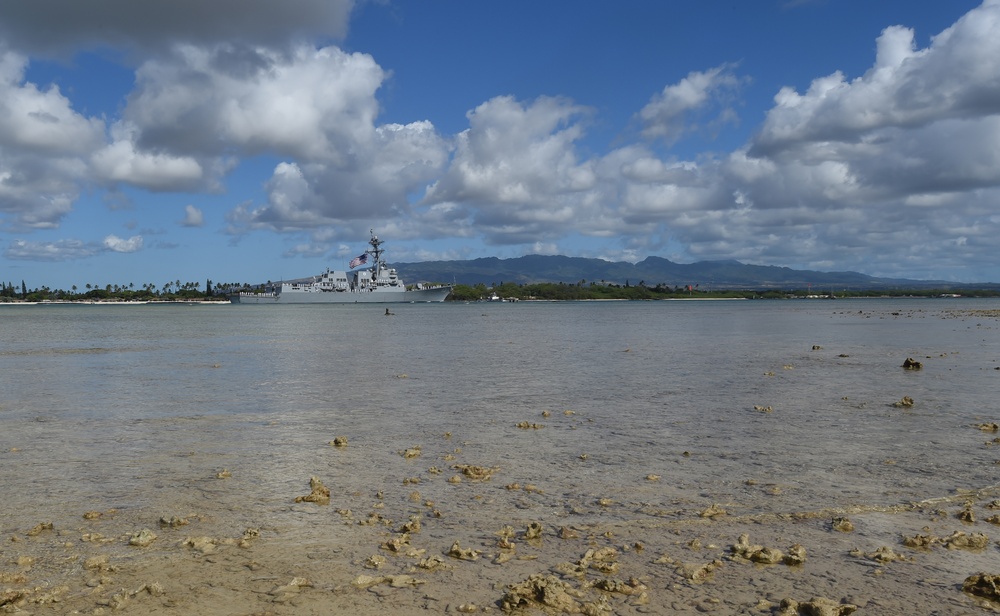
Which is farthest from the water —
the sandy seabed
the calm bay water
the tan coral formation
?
the tan coral formation

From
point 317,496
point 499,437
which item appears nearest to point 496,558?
point 317,496

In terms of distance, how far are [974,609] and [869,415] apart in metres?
11.6

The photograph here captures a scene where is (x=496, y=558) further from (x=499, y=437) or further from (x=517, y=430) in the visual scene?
(x=517, y=430)

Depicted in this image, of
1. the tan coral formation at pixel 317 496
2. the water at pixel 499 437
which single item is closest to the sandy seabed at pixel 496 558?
the tan coral formation at pixel 317 496

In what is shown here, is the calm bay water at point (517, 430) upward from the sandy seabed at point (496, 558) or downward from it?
downward

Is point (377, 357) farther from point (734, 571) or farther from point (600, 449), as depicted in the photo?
point (734, 571)

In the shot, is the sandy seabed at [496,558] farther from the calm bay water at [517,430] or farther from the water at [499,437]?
the calm bay water at [517,430]

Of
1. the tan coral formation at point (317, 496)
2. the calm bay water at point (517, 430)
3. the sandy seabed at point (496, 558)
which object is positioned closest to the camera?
the sandy seabed at point (496, 558)

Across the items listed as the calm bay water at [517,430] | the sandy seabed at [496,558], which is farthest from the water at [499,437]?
the sandy seabed at [496,558]

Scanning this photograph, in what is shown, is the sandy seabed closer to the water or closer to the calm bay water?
the water

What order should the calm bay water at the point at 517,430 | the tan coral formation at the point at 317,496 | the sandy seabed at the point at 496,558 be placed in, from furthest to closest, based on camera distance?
the calm bay water at the point at 517,430 < the tan coral formation at the point at 317,496 < the sandy seabed at the point at 496,558

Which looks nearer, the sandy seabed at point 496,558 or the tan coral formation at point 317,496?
the sandy seabed at point 496,558

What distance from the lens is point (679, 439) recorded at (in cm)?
1488

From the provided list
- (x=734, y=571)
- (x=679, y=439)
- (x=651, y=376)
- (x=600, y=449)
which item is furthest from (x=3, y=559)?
(x=651, y=376)
